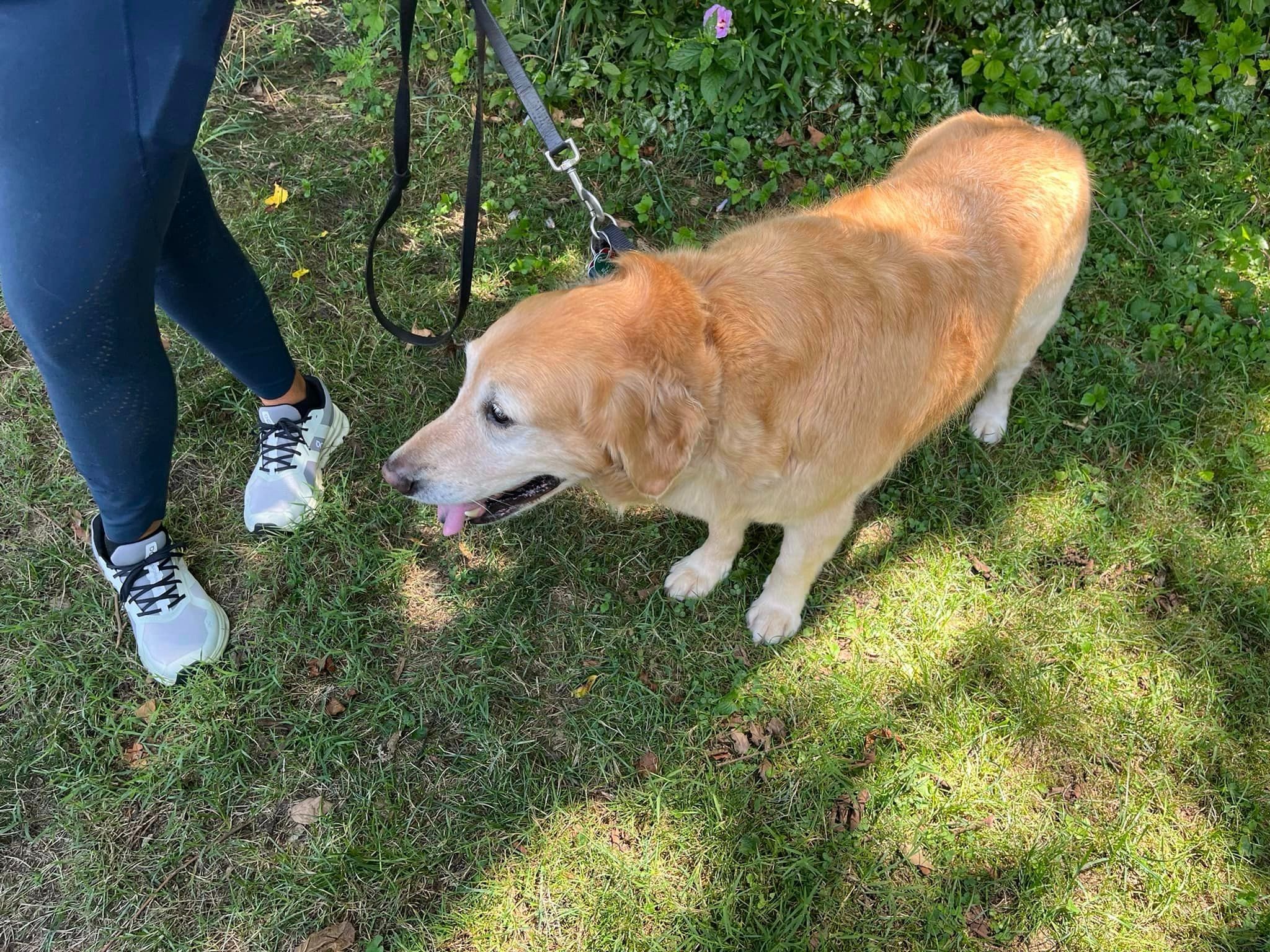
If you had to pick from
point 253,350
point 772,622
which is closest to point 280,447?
point 253,350

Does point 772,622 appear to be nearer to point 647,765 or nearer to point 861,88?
point 647,765

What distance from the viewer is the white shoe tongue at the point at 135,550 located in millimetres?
2816

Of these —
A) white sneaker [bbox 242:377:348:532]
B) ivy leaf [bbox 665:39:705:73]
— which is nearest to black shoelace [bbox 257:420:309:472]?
white sneaker [bbox 242:377:348:532]

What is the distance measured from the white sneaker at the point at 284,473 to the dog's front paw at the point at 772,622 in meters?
2.02

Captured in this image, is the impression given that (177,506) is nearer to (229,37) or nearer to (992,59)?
(229,37)

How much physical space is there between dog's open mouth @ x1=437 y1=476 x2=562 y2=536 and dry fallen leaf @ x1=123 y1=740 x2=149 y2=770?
1.60 m

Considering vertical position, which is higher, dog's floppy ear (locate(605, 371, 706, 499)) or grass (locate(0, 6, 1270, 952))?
dog's floppy ear (locate(605, 371, 706, 499))

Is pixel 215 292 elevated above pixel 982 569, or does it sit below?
above

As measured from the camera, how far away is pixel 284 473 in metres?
3.19

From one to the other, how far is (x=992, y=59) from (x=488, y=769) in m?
4.56

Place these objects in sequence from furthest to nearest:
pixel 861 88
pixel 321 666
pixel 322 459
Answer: pixel 861 88 < pixel 322 459 < pixel 321 666

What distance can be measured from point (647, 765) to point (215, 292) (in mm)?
2361

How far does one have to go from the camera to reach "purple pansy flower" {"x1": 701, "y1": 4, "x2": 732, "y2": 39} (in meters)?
3.62

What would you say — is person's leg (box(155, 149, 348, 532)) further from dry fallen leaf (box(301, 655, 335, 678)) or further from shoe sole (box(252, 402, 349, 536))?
dry fallen leaf (box(301, 655, 335, 678))
